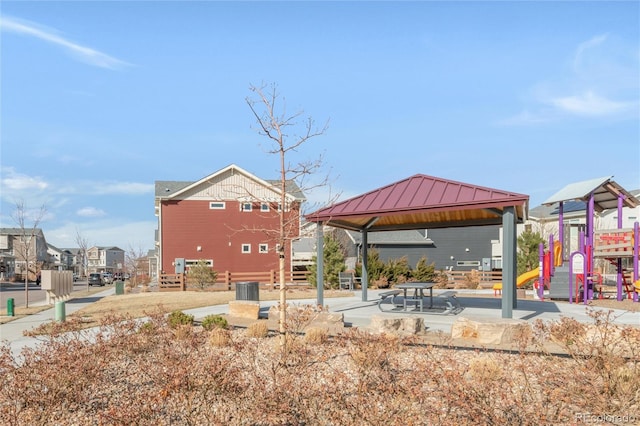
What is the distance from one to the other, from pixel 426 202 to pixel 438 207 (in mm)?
412

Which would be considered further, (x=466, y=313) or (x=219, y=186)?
(x=219, y=186)

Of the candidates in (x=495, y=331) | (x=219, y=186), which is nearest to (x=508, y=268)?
(x=495, y=331)

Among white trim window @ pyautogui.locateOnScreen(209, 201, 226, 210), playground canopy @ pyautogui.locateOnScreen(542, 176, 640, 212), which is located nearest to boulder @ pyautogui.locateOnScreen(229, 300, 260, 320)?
playground canopy @ pyautogui.locateOnScreen(542, 176, 640, 212)

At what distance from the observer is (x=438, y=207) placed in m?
11.6

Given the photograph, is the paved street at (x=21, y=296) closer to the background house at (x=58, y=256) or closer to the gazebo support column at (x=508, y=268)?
the gazebo support column at (x=508, y=268)

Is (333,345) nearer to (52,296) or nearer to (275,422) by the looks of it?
(275,422)

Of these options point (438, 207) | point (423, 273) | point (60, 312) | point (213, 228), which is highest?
point (438, 207)

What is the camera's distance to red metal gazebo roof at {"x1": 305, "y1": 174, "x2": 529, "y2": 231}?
1117cm

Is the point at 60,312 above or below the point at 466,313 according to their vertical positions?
above

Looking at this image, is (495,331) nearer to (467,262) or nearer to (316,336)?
(316,336)

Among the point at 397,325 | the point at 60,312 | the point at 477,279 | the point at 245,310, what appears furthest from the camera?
the point at 477,279

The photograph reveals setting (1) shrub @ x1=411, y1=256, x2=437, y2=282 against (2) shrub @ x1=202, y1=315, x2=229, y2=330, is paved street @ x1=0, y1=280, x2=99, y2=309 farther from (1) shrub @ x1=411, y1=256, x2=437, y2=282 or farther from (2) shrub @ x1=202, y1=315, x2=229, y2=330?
(1) shrub @ x1=411, y1=256, x2=437, y2=282

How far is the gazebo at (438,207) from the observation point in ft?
35.5

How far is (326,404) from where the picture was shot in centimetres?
500
